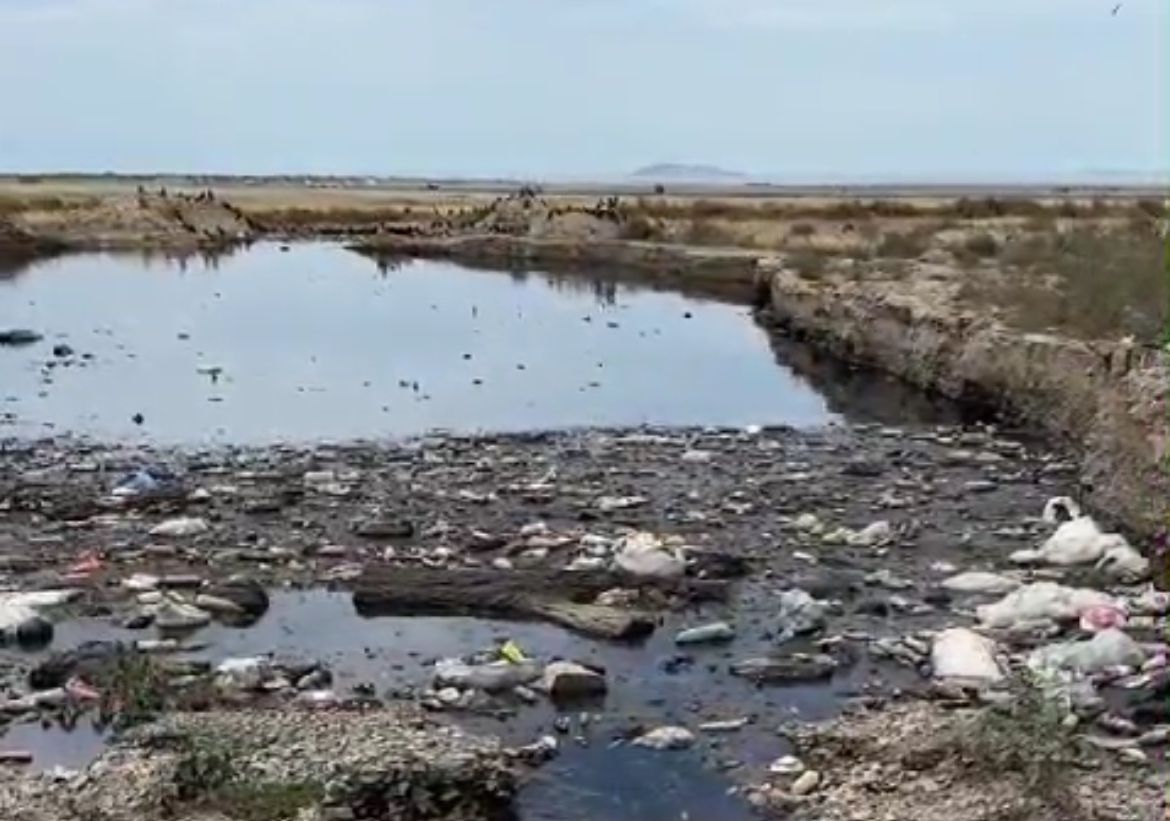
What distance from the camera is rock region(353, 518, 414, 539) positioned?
12461 millimetres

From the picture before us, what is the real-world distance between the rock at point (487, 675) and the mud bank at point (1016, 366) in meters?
5.25

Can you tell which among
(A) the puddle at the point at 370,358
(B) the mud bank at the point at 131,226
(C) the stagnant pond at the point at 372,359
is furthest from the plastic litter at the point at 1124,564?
(B) the mud bank at the point at 131,226

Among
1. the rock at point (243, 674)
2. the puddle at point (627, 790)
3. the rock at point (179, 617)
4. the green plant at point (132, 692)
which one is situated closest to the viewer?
the puddle at point (627, 790)

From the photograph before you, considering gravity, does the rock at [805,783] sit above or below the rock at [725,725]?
above

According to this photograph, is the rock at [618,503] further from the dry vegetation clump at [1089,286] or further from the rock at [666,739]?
the dry vegetation clump at [1089,286]

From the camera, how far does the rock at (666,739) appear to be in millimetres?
7977

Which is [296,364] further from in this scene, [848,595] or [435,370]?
[848,595]

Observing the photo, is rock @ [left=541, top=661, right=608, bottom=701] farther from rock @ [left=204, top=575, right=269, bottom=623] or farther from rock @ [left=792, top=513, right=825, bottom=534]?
rock @ [left=792, top=513, right=825, bottom=534]

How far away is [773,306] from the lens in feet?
105

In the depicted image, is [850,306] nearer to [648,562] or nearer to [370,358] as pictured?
[370,358]

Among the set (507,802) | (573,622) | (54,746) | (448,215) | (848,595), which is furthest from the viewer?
(448,215)

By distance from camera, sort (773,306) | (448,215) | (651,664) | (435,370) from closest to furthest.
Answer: (651,664), (435,370), (773,306), (448,215)

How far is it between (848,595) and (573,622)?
1985 mm

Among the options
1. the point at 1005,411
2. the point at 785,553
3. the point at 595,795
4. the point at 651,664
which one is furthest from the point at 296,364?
the point at 595,795
